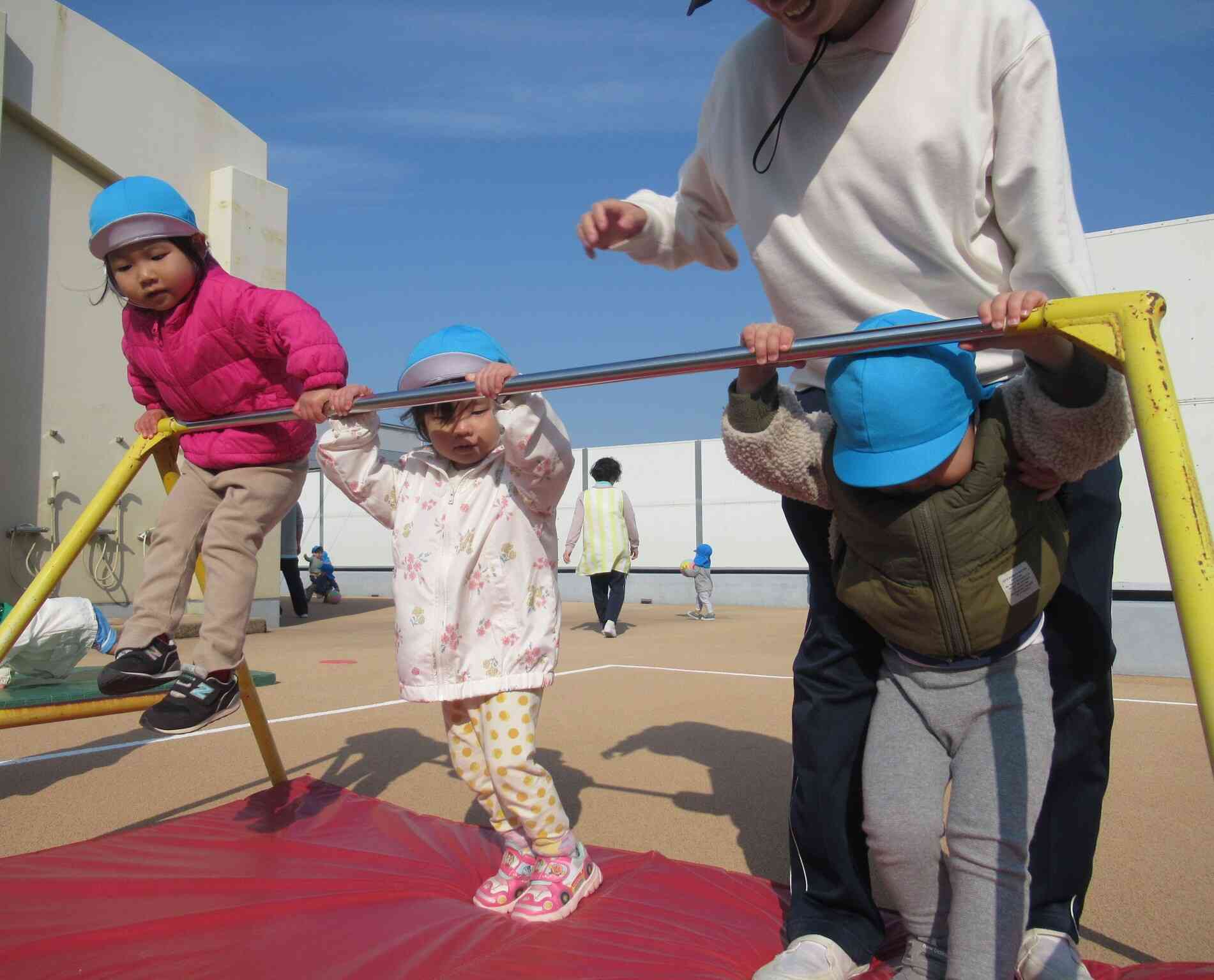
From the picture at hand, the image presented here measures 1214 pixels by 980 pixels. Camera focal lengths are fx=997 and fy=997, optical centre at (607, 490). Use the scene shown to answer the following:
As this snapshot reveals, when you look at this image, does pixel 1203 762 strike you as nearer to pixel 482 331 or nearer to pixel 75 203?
pixel 482 331

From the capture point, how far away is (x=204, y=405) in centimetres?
292

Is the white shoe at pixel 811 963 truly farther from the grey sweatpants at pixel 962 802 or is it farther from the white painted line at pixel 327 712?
the white painted line at pixel 327 712

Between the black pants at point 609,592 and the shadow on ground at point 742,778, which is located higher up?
the black pants at point 609,592

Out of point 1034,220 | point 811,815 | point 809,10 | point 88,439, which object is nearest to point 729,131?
point 809,10

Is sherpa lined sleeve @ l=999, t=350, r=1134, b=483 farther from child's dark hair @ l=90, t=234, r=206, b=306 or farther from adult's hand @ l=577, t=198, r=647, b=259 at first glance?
child's dark hair @ l=90, t=234, r=206, b=306

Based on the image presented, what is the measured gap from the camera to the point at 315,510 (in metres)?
19.7

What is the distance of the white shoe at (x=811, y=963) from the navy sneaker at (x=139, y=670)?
5.53ft

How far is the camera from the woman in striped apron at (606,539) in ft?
32.1

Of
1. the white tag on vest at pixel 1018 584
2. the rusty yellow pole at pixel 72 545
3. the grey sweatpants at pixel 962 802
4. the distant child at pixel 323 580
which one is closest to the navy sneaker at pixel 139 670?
the rusty yellow pole at pixel 72 545

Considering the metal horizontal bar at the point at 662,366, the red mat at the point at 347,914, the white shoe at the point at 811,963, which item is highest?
the metal horizontal bar at the point at 662,366

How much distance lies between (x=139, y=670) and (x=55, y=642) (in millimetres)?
2406

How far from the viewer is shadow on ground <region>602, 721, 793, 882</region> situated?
9.77ft

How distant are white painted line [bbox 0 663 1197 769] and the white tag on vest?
317 cm

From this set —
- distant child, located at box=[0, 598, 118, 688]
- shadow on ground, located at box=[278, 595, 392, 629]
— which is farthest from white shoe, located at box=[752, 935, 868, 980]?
shadow on ground, located at box=[278, 595, 392, 629]
